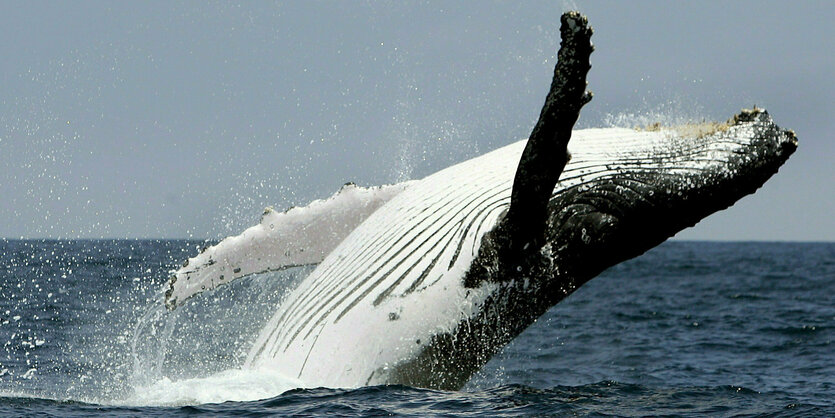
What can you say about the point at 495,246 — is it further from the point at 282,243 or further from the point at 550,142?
the point at 282,243

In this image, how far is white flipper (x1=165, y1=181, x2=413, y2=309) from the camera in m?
8.47

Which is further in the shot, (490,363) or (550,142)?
(490,363)

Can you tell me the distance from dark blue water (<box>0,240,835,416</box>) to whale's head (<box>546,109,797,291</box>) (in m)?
1.37

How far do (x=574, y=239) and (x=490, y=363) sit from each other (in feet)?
27.3

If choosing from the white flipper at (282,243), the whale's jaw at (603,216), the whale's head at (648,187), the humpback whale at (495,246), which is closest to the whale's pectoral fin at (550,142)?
the humpback whale at (495,246)

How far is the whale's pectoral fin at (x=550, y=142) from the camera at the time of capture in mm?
6172

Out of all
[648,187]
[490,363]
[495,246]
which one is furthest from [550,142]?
[490,363]

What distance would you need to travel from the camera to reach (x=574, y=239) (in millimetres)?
7008

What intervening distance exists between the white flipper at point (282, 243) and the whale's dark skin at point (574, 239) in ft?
5.57

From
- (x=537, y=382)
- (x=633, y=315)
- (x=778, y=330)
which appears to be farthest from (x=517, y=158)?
(x=633, y=315)

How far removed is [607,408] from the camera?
793 centimetres

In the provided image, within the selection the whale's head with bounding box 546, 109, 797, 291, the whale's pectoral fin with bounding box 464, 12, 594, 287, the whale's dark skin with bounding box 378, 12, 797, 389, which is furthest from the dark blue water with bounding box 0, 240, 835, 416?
the whale's pectoral fin with bounding box 464, 12, 594, 287

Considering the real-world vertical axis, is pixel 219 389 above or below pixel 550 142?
below

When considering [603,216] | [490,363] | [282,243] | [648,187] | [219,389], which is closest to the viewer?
[603,216]
